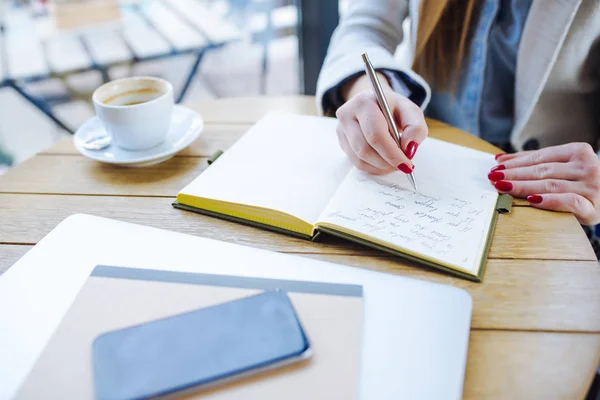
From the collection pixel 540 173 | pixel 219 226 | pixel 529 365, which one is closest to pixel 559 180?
pixel 540 173

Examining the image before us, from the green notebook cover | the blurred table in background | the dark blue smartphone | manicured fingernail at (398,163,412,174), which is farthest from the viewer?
the blurred table in background

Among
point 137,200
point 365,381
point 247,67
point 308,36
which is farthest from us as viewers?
point 247,67

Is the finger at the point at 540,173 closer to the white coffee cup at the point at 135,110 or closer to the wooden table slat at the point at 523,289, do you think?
the wooden table slat at the point at 523,289

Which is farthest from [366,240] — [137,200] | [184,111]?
[184,111]

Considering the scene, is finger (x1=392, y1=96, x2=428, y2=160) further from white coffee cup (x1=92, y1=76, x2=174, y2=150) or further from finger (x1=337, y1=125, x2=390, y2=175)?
white coffee cup (x1=92, y1=76, x2=174, y2=150)

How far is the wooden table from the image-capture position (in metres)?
0.41

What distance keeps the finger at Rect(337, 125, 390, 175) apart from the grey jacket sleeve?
160 millimetres

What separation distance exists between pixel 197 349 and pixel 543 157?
502 millimetres

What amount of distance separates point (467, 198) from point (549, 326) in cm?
19

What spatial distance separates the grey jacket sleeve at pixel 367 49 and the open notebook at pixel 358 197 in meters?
0.12

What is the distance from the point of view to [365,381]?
0.38 meters

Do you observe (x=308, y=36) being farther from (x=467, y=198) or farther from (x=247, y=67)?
(x=467, y=198)

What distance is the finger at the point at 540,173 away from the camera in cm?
63

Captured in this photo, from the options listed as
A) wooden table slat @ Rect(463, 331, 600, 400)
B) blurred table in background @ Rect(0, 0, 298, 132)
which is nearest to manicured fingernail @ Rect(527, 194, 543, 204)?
wooden table slat @ Rect(463, 331, 600, 400)
